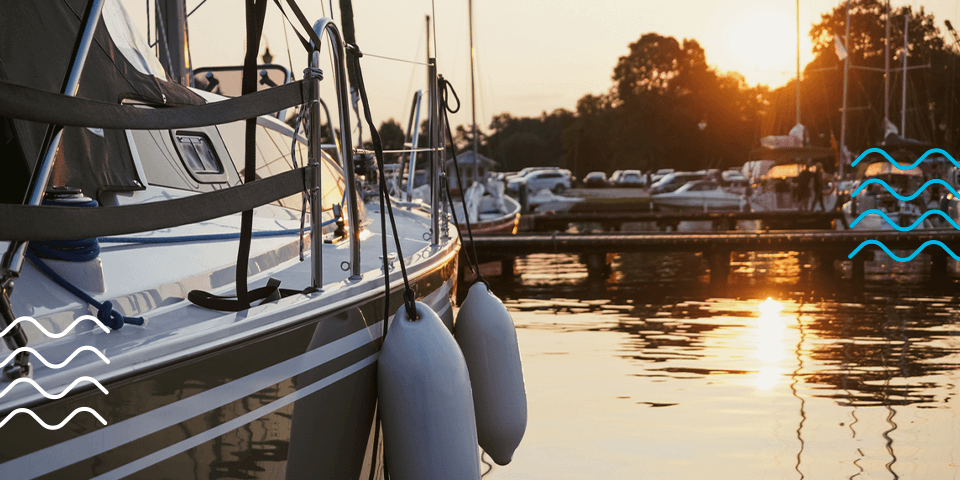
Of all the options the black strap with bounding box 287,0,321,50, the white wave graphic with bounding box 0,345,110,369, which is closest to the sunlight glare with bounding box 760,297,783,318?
the black strap with bounding box 287,0,321,50

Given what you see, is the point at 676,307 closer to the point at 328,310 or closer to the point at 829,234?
the point at 829,234

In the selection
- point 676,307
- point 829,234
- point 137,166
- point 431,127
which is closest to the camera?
point 137,166

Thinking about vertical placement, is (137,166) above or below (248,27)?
below

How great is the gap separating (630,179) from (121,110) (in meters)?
45.1

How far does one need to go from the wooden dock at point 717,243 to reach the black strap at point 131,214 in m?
9.24

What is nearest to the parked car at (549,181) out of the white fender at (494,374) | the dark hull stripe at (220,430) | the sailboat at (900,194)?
the sailboat at (900,194)

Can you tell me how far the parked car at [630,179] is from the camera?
43.2 metres

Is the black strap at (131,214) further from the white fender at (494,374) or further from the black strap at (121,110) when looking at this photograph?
the white fender at (494,374)

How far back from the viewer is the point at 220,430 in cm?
174

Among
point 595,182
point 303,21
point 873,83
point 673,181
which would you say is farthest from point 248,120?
point 595,182

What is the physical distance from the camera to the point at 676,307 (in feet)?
30.9

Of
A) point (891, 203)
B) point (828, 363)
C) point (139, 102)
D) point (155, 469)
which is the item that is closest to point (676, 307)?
point (828, 363)

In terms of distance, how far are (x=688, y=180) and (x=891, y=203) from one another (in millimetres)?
17171

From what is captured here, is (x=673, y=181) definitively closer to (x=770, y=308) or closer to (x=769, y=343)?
(x=770, y=308)
